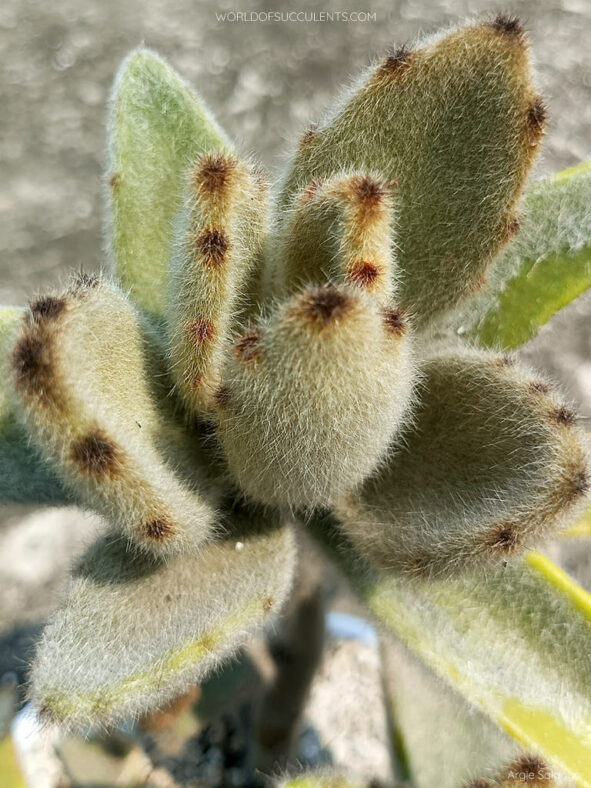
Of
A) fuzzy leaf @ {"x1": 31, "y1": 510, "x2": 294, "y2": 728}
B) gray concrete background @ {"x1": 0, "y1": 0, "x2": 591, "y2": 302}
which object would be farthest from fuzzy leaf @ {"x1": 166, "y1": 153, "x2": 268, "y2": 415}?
gray concrete background @ {"x1": 0, "y1": 0, "x2": 591, "y2": 302}

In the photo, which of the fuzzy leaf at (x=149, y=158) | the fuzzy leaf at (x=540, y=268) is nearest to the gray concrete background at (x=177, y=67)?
the fuzzy leaf at (x=149, y=158)

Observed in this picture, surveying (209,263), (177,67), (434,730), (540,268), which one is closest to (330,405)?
(209,263)

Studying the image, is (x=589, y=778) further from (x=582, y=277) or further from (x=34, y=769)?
(x=34, y=769)

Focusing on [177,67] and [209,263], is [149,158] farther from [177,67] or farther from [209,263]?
[177,67]

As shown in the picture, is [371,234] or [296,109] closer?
[371,234]

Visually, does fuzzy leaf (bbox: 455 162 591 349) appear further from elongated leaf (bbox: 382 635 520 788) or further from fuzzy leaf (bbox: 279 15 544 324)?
elongated leaf (bbox: 382 635 520 788)

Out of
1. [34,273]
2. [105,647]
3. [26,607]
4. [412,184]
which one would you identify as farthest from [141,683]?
[34,273]

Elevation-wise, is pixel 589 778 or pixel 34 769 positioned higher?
pixel 589 778
